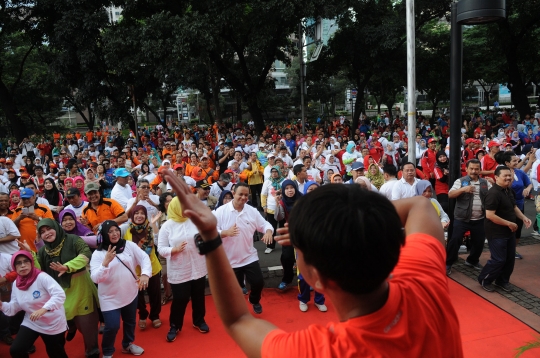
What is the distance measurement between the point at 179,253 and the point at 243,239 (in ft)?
2.76

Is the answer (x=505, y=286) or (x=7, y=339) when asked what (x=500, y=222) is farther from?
(x=7, y=339)

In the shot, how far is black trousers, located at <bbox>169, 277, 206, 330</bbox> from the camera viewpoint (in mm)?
4961

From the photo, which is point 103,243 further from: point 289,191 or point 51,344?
point 289,191

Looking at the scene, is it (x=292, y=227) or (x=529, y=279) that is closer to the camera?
(x=292, y=227)

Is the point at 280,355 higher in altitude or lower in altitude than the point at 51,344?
higher

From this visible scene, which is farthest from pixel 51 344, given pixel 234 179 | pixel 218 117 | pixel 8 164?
pixel 218 117

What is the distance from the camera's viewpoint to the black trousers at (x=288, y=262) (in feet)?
19.6

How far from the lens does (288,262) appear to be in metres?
6.08

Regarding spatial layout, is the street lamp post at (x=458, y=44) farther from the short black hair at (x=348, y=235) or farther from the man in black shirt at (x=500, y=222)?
the short black hair at (x=348, y=235)

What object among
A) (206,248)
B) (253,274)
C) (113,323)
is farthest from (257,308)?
(206,248)

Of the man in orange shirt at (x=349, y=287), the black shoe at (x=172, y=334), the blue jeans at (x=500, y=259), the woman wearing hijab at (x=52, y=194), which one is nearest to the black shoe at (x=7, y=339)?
the black shoe at (x=172, y=334)

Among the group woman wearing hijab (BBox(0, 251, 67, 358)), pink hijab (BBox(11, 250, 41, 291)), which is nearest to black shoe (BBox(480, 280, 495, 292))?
woman wearing hijab (BBox(0, 251, 67, 358))

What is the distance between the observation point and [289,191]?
6.28 m

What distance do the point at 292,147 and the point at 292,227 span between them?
525 inches
